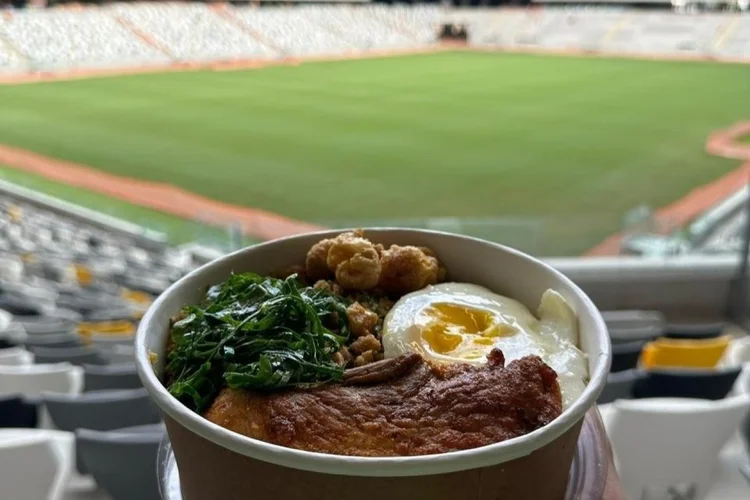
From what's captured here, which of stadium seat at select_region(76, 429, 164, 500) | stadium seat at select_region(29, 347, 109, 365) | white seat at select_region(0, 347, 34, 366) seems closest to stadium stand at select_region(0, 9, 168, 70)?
stadium seat at select_region(29, 347, 109, 365)

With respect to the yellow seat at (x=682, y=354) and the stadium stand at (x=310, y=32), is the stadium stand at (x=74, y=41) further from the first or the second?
the yellow seat at (x=682, y=354)

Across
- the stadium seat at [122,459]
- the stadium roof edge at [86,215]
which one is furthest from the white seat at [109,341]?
the stadium roof edge at [86,215]

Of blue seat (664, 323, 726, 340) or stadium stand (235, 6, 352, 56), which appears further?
stadium stand (235, 6, 352, 56)

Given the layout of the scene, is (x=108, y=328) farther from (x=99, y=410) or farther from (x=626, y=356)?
(x=626, y=356)

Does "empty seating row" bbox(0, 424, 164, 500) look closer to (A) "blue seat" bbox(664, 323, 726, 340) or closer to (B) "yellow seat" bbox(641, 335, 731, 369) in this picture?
(B) "yellow seat" bbox(641, 335, 731, 369)

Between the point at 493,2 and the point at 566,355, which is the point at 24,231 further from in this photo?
the point at 493,2

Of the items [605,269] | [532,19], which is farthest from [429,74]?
[605,269]

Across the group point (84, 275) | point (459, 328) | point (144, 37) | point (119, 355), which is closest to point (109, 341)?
point (119, 355)
